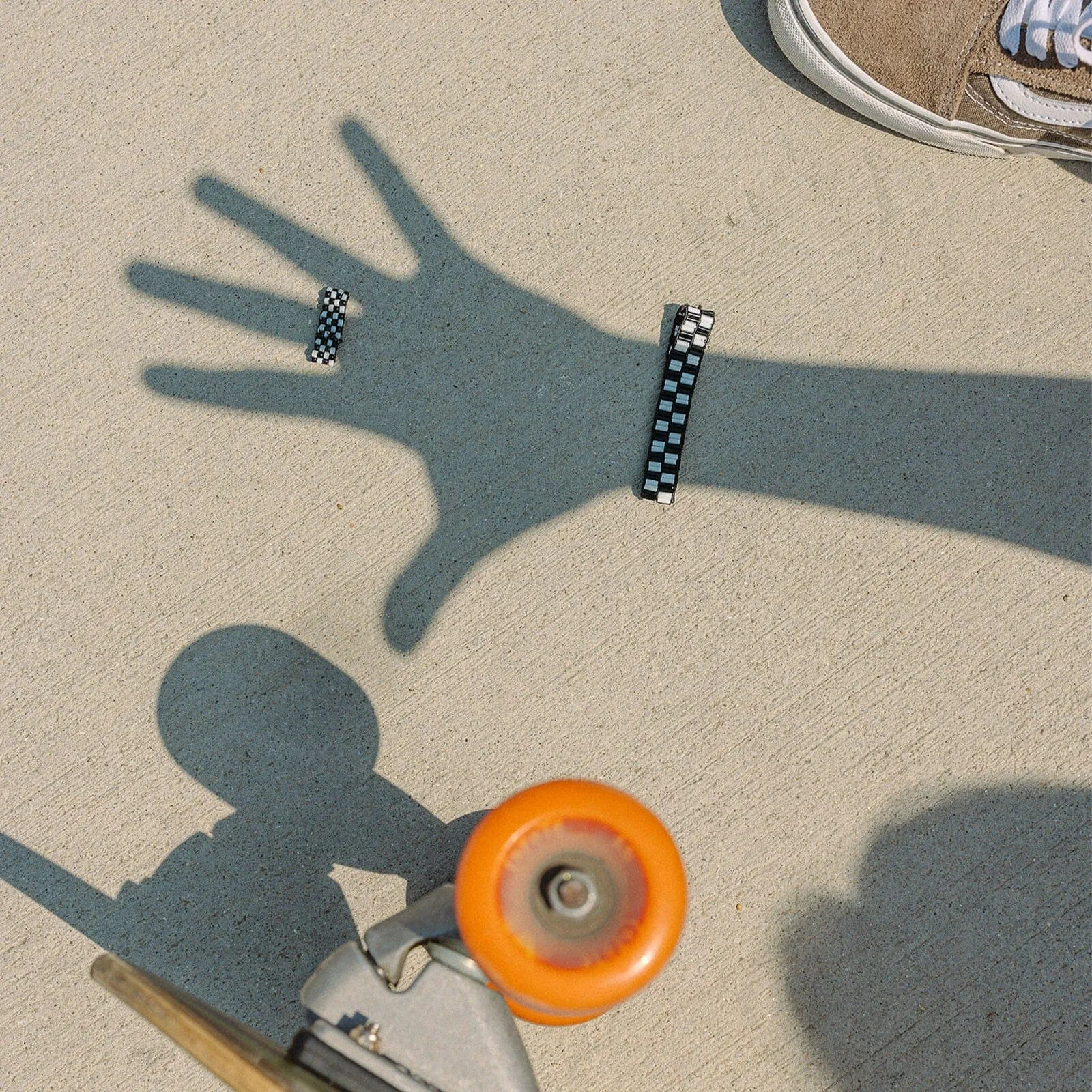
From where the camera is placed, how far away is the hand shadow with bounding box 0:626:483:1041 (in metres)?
1.76

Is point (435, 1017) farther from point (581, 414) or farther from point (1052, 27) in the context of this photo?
point (1052, 27)

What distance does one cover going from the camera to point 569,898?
117 cm

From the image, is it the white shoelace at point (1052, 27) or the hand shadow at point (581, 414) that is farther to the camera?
the hand shadow at point (581, 414)

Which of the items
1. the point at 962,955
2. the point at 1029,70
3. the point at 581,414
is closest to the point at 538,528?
the point at 581,414

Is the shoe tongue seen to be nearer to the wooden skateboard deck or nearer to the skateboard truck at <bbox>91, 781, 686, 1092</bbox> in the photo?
the skateboard truck at <bbox>91, 781, 686, 1092</bbox>

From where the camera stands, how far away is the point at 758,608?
1847 mm

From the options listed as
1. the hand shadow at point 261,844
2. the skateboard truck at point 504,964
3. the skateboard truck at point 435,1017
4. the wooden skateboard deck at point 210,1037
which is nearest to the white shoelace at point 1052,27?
the skateboard truck at point 504,964

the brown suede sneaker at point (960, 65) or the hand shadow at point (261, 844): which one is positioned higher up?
the brown suede sneaker at point (960, 65)

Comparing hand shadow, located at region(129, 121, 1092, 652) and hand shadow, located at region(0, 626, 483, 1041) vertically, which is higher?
hand shadow, located at region(129, 121, 1092, 652)

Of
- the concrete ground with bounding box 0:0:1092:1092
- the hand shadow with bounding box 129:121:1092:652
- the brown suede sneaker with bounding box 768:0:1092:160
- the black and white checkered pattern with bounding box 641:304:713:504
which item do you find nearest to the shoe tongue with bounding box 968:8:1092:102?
the brown suede sneaker with bounding box 768:0:1092:160

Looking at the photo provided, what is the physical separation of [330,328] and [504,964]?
1332 millimetres

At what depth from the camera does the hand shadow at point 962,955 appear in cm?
175

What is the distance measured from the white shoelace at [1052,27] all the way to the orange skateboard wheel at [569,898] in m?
A: 1.75

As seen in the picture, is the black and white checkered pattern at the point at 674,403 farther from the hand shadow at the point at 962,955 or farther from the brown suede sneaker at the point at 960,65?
the hand shadow at the point at 962,955
